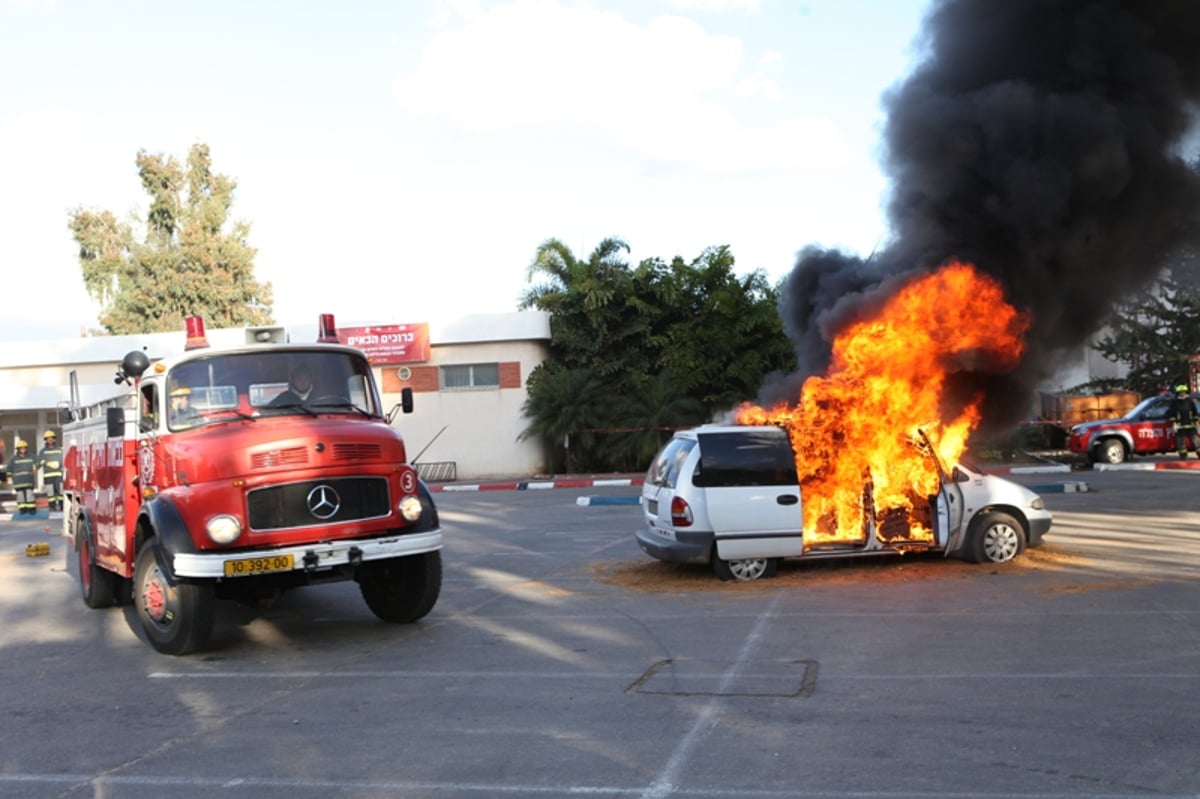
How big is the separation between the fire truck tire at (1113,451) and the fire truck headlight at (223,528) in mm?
23668

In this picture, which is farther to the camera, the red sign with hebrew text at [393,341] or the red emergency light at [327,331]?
the red sign with hebrew text at [393,341]

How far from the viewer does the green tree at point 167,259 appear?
49000 millimetres

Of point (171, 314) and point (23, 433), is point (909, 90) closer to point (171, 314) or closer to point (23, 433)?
point (23, 433)

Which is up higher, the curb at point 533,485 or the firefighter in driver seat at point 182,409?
the firefighter in driver seat at point 182,409

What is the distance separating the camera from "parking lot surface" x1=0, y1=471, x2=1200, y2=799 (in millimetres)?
5695

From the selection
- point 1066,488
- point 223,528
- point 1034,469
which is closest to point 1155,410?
point 1034,469

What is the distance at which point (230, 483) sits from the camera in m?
8.83

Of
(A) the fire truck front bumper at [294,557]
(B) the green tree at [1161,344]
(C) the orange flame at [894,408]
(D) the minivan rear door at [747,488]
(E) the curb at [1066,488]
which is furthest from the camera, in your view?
(B) the green tree at [1161,344]

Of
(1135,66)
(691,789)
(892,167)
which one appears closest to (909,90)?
(892,167)

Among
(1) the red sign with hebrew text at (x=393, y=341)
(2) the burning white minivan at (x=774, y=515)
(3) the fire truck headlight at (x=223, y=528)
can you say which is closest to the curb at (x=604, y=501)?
(2) the burning white minivan at (x=774, y=515)

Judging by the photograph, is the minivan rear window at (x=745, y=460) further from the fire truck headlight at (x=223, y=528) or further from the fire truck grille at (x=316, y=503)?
the fire truck headlight at (x=223, y=528)

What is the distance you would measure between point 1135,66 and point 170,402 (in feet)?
41.8

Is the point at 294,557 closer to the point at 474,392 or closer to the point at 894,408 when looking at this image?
the point at 894,408

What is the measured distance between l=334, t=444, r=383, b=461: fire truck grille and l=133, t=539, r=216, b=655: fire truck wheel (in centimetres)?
154
